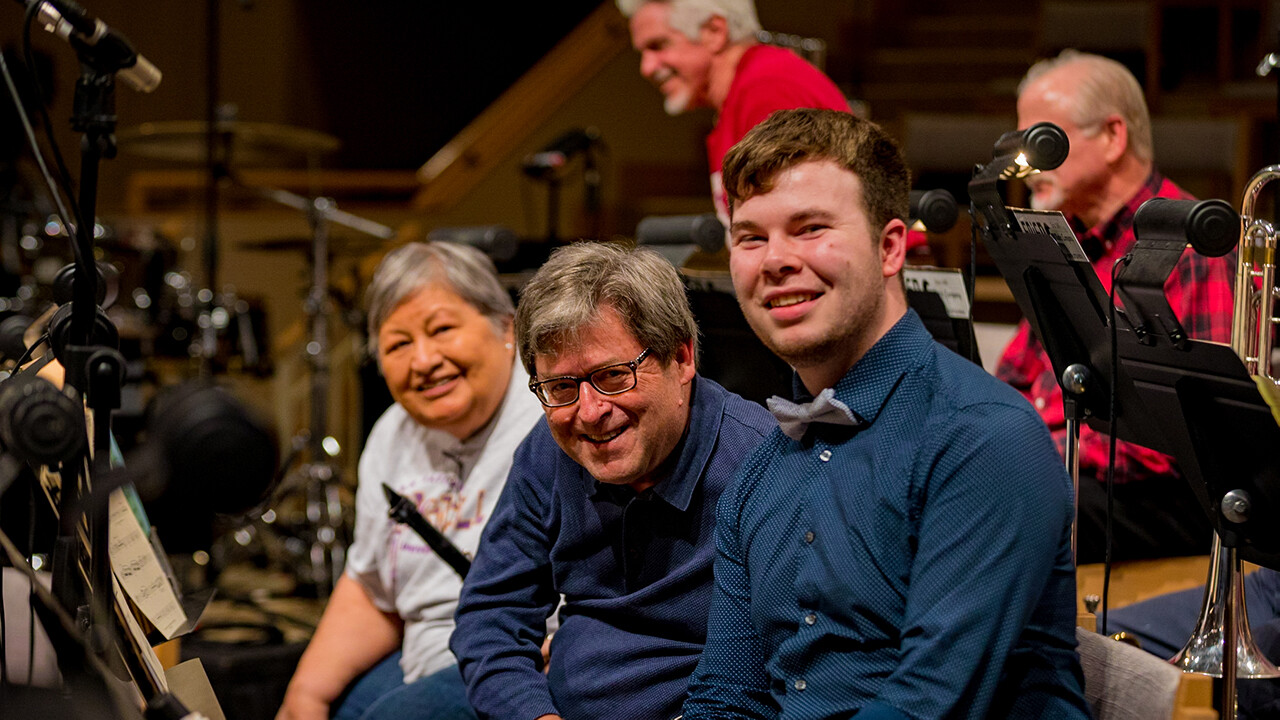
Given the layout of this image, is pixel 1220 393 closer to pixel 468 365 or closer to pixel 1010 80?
pixel 468 365

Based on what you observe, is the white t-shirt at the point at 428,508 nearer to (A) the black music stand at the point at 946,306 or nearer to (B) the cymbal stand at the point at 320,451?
(A) the black music stand at the point at 946,306

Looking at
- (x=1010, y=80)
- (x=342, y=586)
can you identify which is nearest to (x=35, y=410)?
(x=342, y=586)

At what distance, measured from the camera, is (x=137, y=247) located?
214 inches

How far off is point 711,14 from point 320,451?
254cm

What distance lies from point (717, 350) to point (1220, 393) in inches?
39.1

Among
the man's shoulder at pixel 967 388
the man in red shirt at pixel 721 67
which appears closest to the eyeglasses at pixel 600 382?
the man's shoulder at pixel 967 388

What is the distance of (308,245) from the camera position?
5.13 meters

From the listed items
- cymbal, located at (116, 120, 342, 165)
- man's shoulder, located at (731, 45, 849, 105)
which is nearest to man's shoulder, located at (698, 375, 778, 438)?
man's shoulder, located at (731, 45, 849, 105)

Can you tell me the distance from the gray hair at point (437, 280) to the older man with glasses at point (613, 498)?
0.59 m

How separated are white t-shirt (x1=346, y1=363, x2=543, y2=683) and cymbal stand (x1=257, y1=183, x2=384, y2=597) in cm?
218

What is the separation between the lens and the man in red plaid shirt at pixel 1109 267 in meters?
2.42

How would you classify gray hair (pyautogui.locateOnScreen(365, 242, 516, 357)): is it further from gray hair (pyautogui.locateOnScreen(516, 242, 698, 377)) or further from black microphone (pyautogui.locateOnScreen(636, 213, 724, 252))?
gray hair (pyautogui.locateOnScreen(516, 242, 698, 377))

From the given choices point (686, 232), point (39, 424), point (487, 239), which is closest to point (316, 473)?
point (487, 239)

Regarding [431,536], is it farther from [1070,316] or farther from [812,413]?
[1070,316]
